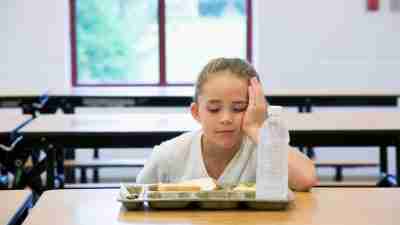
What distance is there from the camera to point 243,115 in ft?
5.85

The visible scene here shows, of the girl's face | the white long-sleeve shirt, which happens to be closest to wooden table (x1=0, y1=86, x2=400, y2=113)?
the white long-sleeve shirt

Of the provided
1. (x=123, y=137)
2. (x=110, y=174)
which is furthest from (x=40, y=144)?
(x=110, y=174)

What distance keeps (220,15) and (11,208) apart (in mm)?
5139

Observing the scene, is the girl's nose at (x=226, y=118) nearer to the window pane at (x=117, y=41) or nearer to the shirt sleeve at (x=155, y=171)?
the shirt sleeve at (x=155, y=171)

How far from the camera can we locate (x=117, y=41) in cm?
673

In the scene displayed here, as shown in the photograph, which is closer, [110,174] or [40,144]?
[40,144]

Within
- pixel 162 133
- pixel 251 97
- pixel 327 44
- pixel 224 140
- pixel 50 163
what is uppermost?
pixel 327 44

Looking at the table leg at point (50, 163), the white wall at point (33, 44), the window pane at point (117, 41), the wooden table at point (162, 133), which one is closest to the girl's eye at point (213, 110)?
the wooden table at point (162, 133)

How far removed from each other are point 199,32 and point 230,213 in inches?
206

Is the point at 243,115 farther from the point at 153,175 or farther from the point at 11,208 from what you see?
the point at 11,208

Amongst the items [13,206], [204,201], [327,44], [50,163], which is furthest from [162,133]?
[327,44]

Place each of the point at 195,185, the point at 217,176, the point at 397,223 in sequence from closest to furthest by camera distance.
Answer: the point at 397,223 < the point at 195,185 < the point at 217,176

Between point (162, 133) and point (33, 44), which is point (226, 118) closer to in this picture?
point (162, 133)

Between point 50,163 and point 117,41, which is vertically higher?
point 117,41
